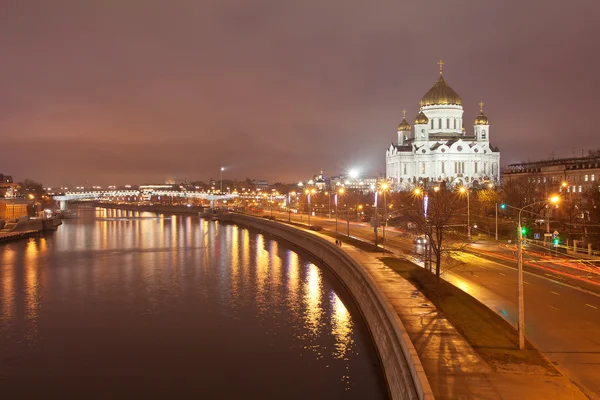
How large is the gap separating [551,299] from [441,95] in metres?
81.7

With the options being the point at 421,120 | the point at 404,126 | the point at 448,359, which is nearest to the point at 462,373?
the point at 448,359

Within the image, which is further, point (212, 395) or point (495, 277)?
point (495, 277)

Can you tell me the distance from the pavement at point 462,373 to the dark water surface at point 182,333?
2.49 metres

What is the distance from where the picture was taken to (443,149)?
94.4m

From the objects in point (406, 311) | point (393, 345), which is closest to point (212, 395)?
point (393, 345)

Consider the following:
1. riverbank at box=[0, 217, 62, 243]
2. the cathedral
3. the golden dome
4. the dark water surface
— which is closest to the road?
the dark water surface

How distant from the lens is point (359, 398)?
1573cm

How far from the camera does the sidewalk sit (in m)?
11.1

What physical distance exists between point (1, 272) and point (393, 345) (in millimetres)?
33130

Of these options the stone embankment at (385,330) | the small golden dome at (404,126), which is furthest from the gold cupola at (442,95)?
the stone embankment at (385,330)

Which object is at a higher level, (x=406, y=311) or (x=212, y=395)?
(x=406, y=311)

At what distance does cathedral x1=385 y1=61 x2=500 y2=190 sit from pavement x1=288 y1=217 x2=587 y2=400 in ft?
258

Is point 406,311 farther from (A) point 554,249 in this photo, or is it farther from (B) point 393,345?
(A) point 554,249

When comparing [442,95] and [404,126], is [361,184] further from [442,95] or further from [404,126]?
[442,95]
